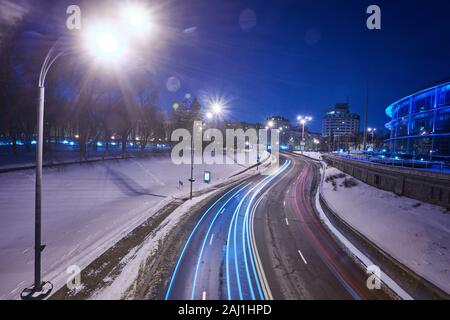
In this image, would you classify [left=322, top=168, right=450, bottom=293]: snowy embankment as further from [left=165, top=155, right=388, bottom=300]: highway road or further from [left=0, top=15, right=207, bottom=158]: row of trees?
[left=0, top=15, right=207, bottom=158]: row of trees

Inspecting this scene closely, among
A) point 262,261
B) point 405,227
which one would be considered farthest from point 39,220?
point 405,227

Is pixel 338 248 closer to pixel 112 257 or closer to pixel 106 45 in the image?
pixel 112 257

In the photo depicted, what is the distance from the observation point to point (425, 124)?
39906 millimetres

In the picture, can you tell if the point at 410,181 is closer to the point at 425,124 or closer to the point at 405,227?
the point at 405,227

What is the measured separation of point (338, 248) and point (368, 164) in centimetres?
1928

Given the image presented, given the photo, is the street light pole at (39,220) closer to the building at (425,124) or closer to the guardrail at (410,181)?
the guardrail at (410,181)

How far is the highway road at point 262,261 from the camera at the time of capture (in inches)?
384

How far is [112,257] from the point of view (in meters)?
12.2

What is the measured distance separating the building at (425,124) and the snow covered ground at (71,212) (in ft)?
120

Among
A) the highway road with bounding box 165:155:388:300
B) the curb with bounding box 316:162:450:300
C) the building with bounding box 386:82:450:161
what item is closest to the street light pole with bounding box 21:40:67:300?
the highway road with bounding box 165:155:388:300

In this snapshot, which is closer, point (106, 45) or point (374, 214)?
point (106, 45)

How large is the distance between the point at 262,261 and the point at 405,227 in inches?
436

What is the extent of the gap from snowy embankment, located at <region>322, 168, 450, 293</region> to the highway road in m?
2.85
